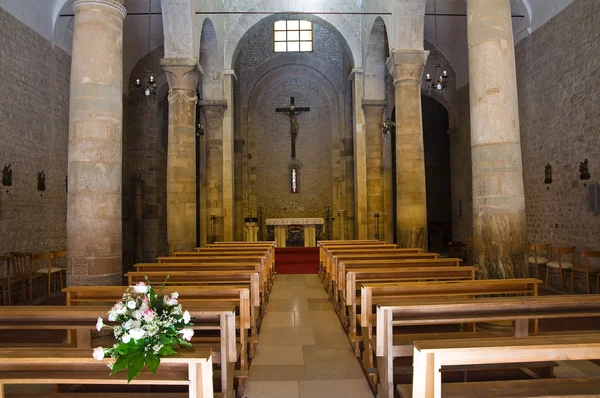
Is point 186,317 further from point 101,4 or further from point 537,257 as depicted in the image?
point 537,257

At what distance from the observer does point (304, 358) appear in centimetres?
514

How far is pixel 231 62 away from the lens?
656 inches

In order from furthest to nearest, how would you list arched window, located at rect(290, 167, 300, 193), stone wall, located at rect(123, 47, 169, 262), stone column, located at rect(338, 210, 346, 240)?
arched window, located at rect(290, 167, 300, 193) < stone column, located at rect(338, 210, 346, 240) < stone wall, located at rect(123, 47, 169, 262)

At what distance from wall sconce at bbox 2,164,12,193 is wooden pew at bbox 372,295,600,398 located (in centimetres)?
950

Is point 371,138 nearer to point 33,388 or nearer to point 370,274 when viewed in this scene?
point 370,274

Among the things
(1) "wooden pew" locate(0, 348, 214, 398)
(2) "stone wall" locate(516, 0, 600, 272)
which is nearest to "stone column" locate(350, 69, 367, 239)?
(2) "stone wall" locate(516, 0, 600, 272)

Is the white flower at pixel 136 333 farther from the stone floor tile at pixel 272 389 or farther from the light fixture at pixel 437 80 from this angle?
the light fixture at pixel 437 80

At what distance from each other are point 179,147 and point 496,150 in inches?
317

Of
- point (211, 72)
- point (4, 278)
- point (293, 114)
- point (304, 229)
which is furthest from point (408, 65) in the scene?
point (293, 114)

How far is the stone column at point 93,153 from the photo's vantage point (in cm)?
609

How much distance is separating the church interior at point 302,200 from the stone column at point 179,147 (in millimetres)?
53

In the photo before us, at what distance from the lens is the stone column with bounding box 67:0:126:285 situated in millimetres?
6094

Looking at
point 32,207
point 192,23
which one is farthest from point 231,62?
point 32,207

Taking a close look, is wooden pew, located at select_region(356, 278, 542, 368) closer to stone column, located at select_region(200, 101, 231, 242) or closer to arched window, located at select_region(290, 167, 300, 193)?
stone column, located at select_region(200, 101, 231, 242)
